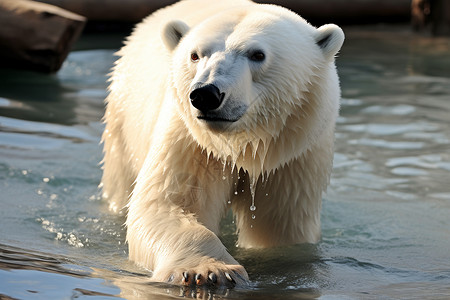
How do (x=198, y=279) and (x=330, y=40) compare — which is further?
(x=330, y=40)

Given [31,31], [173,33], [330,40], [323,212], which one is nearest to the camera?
[330,40]

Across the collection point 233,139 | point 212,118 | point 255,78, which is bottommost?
point 233,139

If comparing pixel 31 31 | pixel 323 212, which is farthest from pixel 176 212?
pixel 31 31

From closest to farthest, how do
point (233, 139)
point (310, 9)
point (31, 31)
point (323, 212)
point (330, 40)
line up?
1. point (233, 139)
2. point (330, 40)
3. point (323, 212)
4. point (31, 31)
5. point (310, 9)

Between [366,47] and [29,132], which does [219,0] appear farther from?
[366,47]

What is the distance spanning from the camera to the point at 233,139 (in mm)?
3389

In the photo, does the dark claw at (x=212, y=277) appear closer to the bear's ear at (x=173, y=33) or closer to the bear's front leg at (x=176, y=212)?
the bear's front leg at (x=176, y=212)

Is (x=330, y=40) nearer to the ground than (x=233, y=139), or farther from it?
farther from it

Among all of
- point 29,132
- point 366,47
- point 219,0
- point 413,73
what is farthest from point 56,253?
point 366,47

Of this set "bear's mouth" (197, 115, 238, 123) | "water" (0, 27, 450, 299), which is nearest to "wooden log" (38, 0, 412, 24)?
"water" (0, 27, 450, 299)

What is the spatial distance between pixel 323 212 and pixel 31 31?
3.75m

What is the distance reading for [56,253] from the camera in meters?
3.65

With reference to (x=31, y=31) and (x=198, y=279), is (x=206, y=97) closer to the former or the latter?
(x=198, y=279)

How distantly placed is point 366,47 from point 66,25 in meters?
4.71
